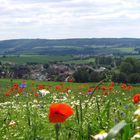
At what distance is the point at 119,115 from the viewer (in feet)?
Result: 19.3

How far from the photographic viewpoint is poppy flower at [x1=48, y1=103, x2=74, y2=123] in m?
3.39

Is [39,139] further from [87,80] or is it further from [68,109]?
[87,80]

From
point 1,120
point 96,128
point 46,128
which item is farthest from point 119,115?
point 1,120

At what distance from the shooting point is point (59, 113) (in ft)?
11.2

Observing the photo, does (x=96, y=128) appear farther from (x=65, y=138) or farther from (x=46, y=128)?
(x=46, y=128)

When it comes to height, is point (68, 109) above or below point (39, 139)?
above

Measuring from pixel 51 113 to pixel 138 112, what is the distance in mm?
717

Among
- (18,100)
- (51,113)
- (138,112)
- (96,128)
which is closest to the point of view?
(138,112)

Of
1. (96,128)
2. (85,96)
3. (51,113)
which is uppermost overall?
(51,113)

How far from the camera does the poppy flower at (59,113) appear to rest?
3.39 meters

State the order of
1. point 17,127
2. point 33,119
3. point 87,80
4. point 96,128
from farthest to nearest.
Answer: point 87,80
point 17,127
point 33,119
point 96,128

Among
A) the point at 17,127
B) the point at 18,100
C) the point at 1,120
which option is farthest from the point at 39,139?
the point at 18,100

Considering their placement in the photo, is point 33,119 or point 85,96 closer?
point 33,119

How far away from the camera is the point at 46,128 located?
272 inches
